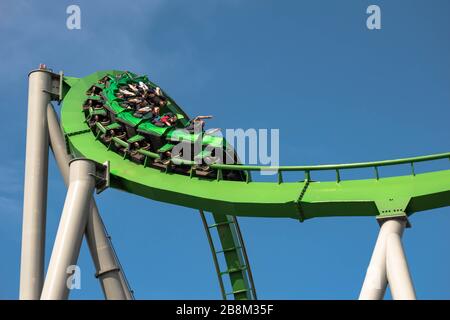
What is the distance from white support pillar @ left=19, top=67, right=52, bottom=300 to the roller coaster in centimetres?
2

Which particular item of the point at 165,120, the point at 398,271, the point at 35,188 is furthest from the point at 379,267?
the point at 35,188

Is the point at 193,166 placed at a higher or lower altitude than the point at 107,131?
lower

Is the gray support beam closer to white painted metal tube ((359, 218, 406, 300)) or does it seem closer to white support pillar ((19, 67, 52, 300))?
white painted metal tube ((359, 218, 406, 300))

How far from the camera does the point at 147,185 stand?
16484 mm

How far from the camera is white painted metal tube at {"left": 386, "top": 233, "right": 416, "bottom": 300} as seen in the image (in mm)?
13500

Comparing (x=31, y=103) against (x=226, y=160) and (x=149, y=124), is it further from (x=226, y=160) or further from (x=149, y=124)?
(x=226, y=160)

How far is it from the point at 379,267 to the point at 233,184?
123 inches

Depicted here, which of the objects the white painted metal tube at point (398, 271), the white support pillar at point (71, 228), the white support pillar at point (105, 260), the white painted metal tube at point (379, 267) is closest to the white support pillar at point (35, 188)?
the white support pillar at point (105, 260)

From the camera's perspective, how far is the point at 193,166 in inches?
648

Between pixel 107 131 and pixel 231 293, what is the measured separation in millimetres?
4092

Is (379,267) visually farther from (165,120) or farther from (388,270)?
(165,120)

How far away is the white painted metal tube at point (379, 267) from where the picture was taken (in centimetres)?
1367

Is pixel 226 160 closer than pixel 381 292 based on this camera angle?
No
